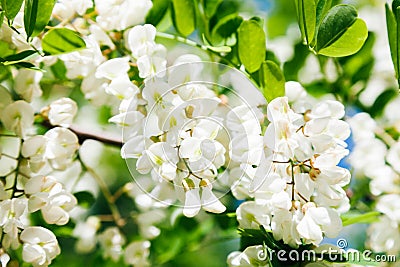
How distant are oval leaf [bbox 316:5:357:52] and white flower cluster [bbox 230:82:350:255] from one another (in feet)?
0.20

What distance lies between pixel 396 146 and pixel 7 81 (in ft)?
1.38

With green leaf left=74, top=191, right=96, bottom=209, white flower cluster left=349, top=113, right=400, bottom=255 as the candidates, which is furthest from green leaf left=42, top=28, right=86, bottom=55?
white flower cluster left=349, top=113, right=400, bottom=255

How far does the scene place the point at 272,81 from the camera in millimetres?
573

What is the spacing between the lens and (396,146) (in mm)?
738

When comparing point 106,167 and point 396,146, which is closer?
point 396,146

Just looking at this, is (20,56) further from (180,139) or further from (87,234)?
(87,234)

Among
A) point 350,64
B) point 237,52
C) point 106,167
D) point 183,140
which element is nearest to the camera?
point 183,140

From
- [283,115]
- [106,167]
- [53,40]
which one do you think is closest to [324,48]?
[283,115]

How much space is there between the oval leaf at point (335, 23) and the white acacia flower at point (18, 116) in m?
0.27

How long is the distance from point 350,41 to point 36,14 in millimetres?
256

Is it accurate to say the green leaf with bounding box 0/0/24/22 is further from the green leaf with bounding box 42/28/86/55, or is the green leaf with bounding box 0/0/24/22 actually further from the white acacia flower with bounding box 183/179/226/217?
the white acacia flower with bounding box 183/179/226/217

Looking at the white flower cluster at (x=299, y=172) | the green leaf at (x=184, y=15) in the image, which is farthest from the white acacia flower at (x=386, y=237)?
the green leaf at (x=184, y=15)

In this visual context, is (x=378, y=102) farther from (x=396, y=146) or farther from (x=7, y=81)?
(x=7, y=81)

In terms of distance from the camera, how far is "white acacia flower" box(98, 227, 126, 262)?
2.59 ft
